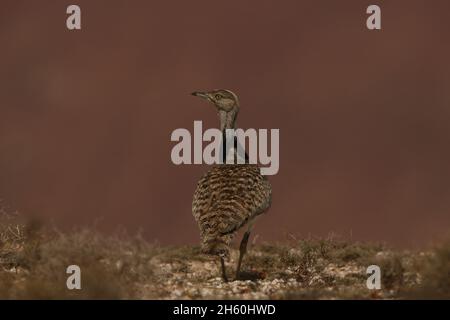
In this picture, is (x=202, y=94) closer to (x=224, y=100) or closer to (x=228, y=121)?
(x=224, y=100)

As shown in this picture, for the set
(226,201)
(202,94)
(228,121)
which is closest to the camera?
(226,201)

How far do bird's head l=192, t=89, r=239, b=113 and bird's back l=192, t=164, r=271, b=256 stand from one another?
3.30 ft

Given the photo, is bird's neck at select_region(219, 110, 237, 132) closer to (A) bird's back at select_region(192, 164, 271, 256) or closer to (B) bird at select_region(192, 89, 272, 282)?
(B) bird at select_region(192, 89, 272, 282)

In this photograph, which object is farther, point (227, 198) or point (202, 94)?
point (202, 94)

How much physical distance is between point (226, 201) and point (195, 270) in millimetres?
2254

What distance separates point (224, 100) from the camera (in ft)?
40.0

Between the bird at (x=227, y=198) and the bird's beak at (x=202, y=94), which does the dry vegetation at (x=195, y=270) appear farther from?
the bird's beak at (x=202, y=94)

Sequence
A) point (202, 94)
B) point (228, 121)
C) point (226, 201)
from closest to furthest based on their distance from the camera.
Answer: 1. point (226, 201)
2. point (228, 121)
3. point (202, 94)

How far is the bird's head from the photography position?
12.1 meters

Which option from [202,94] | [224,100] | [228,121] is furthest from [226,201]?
[202,94]

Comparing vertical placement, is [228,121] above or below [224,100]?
below

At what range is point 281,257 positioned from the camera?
42.5 feet

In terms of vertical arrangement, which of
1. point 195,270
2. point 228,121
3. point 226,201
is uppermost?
point 228,121
